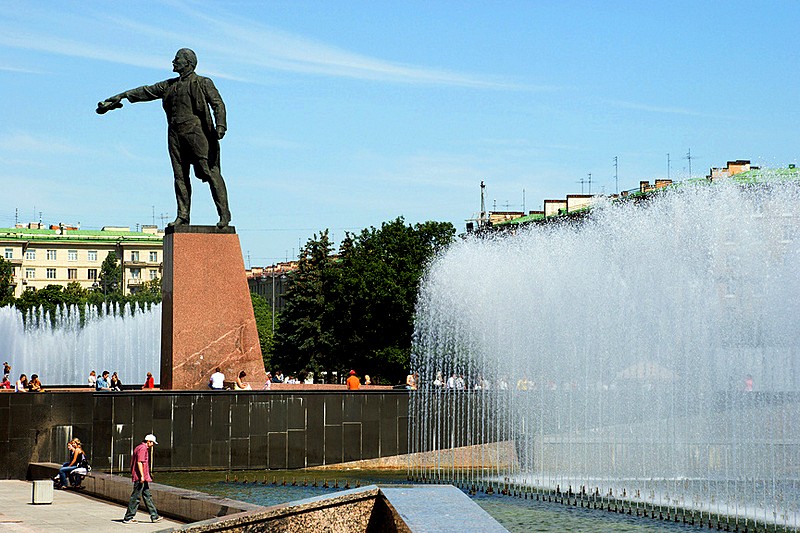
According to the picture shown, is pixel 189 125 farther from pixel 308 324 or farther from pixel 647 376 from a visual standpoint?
pixel 308 324

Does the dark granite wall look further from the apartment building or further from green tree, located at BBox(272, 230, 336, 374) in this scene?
the apartment building

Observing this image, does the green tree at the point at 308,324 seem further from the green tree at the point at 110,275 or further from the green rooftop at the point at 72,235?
the green rooftop at the point at 72,235

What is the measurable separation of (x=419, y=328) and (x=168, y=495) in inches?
1421

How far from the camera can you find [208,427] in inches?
802

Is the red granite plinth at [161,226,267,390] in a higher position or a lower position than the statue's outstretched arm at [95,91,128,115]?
lower

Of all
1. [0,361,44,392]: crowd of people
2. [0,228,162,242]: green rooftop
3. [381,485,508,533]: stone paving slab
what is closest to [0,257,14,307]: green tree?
[0,228,162,242]: green rooftop

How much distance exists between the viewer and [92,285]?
126688 mm

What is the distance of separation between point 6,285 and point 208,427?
77.6 meters

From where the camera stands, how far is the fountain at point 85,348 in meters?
45.5

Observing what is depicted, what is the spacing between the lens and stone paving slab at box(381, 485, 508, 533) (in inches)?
278

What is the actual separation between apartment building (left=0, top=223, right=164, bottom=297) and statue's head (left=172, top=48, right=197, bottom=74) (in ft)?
359

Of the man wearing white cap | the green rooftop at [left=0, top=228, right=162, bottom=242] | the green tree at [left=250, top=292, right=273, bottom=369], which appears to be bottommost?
the man wearing white cap

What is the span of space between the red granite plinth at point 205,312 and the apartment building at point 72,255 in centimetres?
10993

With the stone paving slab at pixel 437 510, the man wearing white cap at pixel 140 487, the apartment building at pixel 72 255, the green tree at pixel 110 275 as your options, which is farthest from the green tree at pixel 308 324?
the apartment building at pixel 72 255
